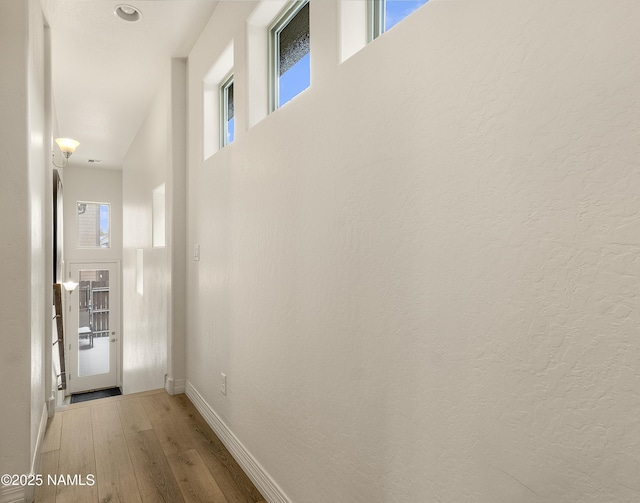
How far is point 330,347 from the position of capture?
1475mm

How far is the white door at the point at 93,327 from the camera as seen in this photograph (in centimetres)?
681

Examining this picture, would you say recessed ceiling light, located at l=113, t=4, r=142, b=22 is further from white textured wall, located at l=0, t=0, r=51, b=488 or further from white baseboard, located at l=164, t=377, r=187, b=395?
white baseboard, located at l=164, t=377, r=187, b=395

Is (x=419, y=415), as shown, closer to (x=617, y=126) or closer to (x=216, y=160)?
(x=617, y=126)

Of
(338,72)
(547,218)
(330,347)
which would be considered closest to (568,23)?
(547,218)

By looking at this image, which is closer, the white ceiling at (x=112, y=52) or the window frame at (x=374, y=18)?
the window frame at (x=374, y=18)

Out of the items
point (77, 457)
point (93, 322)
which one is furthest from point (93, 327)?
point (77, 457)

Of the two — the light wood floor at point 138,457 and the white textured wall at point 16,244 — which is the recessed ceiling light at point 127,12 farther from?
the light wood floor at point 138,457

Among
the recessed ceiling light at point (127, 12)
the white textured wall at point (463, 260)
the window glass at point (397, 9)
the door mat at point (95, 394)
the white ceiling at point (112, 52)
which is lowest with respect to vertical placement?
the door mat at point (95, 394)

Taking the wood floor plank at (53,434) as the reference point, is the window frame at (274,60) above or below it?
above

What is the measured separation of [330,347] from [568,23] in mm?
1160

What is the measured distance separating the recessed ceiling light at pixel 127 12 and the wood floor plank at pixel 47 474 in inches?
109

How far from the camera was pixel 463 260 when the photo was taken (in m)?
0.97

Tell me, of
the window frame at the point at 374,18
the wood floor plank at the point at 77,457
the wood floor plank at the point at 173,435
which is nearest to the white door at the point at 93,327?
the wood floor plank at the point at 77,457

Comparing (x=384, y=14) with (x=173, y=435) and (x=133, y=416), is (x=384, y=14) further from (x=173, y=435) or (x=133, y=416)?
(x=133, y=416)
